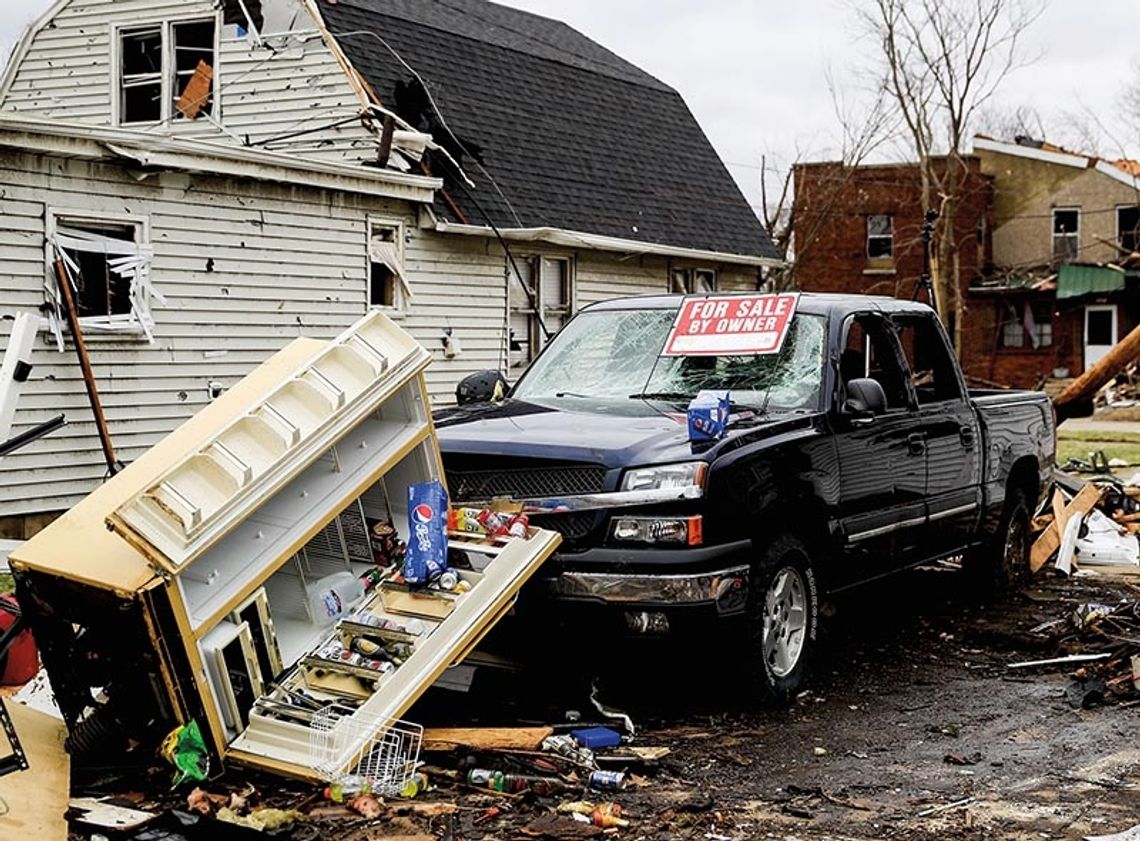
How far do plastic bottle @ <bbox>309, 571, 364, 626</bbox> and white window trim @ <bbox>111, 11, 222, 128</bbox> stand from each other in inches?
525

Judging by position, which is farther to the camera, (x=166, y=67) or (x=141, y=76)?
(x=141, y=76)

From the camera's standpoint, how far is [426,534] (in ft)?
19.2

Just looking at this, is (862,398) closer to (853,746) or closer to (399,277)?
(853,746)

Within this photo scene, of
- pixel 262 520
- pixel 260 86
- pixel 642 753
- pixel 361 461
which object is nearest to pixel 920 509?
pixel 642 753

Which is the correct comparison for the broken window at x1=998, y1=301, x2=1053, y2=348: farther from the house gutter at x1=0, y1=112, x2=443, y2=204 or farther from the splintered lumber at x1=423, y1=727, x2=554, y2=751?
the splintered lumber at x1=423, y1=727, x2=554, y2=751

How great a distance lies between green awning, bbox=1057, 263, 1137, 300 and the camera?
3950 cm

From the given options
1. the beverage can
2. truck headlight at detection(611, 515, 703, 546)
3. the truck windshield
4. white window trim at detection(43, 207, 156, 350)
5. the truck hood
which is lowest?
the beverage can

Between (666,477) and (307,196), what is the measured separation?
31.8 feet

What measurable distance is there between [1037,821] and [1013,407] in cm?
494

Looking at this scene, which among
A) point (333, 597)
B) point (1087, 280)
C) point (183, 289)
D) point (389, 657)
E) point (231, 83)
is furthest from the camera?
point (1087, 280)

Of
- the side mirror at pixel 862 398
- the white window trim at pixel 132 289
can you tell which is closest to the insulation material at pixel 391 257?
the white window trim at pixel 132 289

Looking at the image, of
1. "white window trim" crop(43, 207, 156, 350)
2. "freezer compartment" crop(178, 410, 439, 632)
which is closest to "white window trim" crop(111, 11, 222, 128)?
"white window trim" crop(43, 207, 156, 350)

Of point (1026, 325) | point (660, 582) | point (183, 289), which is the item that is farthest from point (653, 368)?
point (1026, 325)

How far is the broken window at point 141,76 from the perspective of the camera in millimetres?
18391
